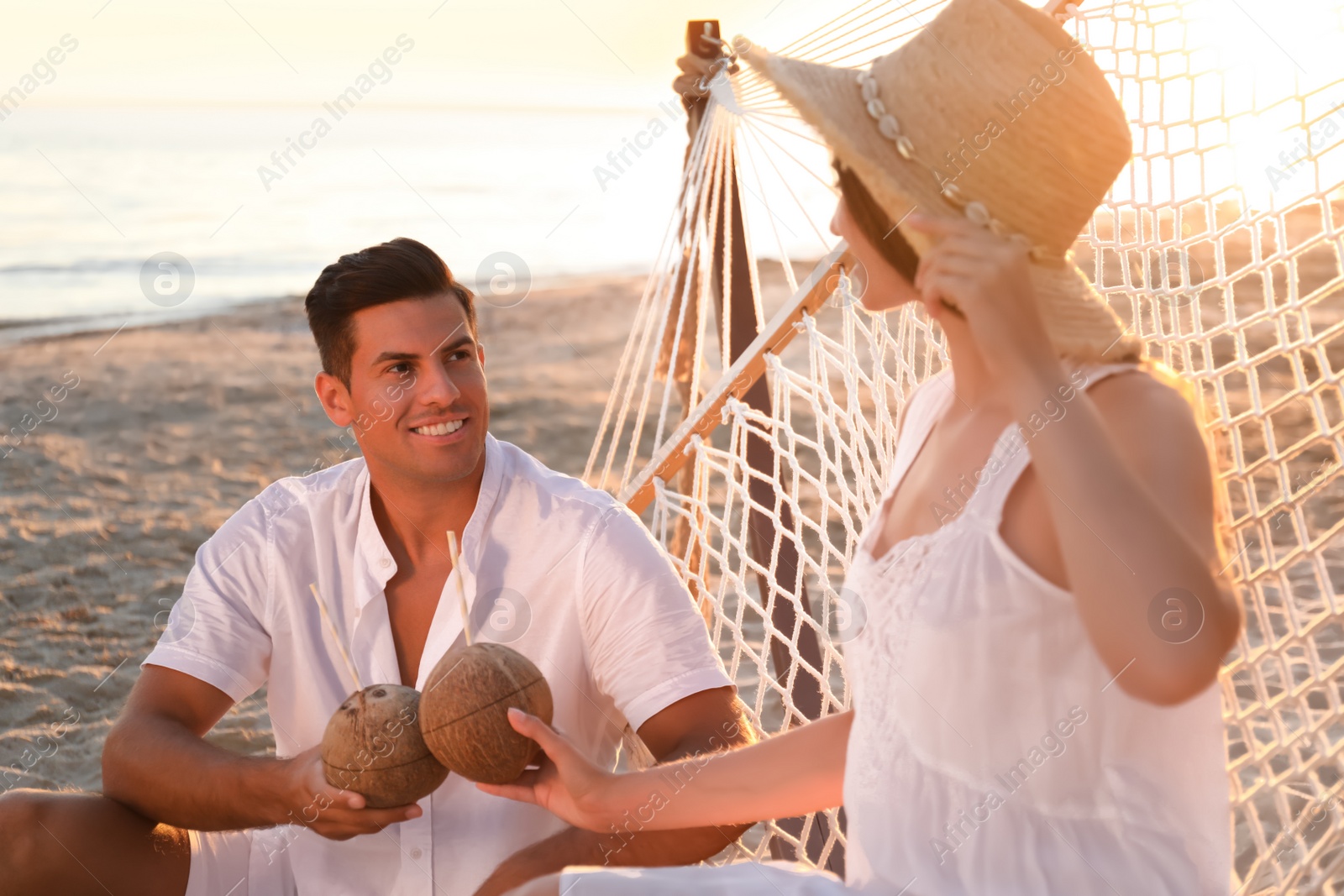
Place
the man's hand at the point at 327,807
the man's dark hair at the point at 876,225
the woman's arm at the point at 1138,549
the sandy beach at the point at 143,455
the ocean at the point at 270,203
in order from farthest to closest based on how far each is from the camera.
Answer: the ocean at the point at 270,203 → the sandy beach at the point at 143,455 → the man's hand at the point at 327,807 → the man's dark hair at the point at 876,225 → the woman's arm at the point at 1138,549

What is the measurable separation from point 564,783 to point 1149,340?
1045 millimetres

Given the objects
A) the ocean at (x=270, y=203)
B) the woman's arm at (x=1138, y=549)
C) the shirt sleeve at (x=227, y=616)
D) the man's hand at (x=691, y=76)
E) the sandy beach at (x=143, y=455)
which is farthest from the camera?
the ocean at (x=270, y=203)

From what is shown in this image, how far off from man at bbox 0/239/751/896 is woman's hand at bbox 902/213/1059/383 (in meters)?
0.84

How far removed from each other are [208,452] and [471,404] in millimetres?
4636

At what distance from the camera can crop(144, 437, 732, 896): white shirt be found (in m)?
1.68

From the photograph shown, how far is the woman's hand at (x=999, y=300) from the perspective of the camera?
2.98 feet

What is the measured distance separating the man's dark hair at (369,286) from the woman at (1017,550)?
871mm

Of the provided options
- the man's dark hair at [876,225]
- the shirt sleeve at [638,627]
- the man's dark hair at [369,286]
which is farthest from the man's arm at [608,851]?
the man's dark hair at [369,286]

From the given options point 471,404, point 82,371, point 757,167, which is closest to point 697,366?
point 757,167

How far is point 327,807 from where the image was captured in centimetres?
142

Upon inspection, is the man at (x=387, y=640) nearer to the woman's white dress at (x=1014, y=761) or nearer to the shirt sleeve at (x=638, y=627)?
the shirt sleeve at (x=638, y=627)

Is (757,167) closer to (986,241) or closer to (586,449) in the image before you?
(986,241)

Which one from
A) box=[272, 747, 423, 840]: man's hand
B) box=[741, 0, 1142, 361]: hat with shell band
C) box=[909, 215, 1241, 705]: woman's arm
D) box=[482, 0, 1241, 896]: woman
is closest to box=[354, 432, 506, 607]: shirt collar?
box=[272, 747, 423, 840]: man's hand

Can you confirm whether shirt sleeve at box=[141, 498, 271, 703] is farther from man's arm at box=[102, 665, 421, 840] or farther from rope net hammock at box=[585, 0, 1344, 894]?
rope net hammock at box=[585, 0, 1344, 894]
